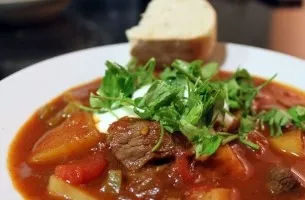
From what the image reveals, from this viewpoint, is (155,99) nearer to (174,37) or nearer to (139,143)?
(139,143)

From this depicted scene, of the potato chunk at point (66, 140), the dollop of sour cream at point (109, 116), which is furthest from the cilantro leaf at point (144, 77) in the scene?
the potato chunk at point (66, 140)

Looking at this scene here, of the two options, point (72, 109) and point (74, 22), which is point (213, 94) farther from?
point (74, 22)

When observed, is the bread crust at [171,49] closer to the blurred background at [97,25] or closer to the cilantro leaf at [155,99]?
the blurred background at [97,25]

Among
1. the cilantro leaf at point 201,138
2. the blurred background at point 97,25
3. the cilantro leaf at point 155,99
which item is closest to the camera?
the cilantro leaf at point 201,138

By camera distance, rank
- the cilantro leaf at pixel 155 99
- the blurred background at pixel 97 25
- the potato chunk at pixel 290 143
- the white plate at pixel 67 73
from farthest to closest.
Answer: the blurred background at pixel 97 25, the white plate at pixel 67 73, the potato chunk at pixel 290 143, the cilantro leaf at pixel 155 99

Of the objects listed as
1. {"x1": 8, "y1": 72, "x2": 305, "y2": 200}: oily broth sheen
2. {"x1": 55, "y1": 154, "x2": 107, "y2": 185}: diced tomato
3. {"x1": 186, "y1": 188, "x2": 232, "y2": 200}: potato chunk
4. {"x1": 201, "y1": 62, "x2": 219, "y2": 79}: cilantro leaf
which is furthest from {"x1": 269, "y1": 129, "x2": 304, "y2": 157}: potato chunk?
{"x1": 55, "y1": 154, "x2": 107, "y2": 185}: diced tomato

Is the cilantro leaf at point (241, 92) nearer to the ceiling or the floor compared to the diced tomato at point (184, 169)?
nearer to the ceiling

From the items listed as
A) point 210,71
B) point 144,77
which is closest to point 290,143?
point 210,71


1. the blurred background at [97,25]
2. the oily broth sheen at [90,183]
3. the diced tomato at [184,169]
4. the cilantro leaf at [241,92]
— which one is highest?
the cilantro leaf at [241,92]
